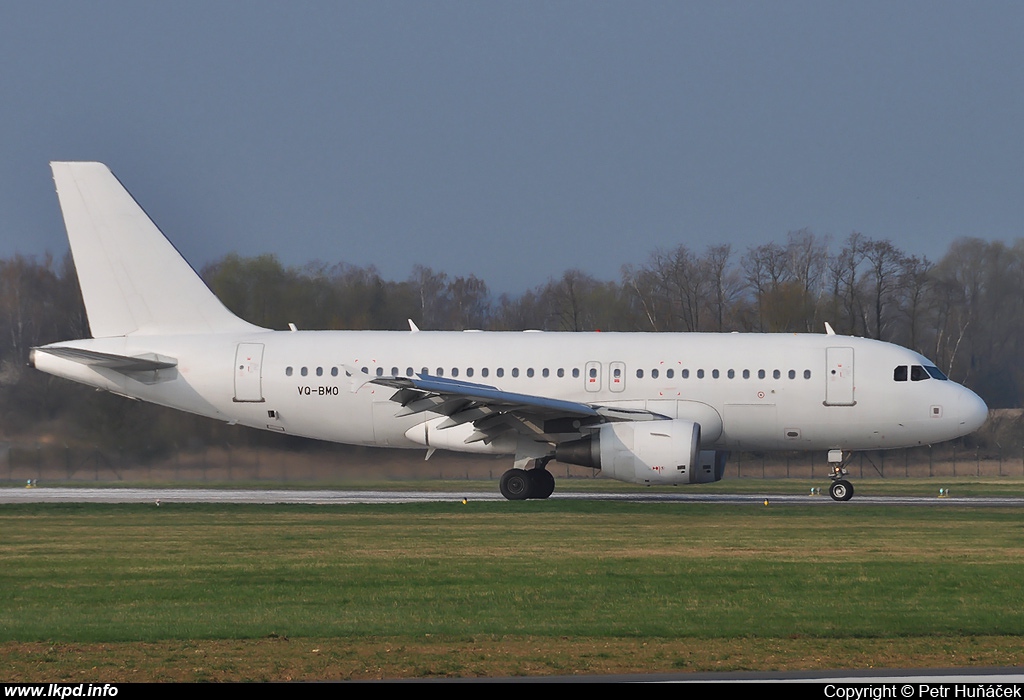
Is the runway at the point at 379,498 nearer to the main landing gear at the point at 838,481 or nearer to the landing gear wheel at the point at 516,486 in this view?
the main landing gear at the point at 838,481

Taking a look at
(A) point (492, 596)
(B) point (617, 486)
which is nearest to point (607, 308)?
(B) point (617, 486)

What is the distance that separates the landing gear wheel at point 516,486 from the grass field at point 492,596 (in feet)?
16.1

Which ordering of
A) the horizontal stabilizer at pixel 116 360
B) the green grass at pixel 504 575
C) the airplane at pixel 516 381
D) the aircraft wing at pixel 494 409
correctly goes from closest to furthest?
the green grass at pixel 504 575
the aircraft wing at pixel 494 409
the airplane at pixel 516 381
the horizontal stabilizer at pixel 116 360

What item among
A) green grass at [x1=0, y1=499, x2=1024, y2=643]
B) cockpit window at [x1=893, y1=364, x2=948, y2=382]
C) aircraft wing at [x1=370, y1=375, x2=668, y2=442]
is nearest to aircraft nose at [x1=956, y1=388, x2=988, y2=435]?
cockpit window at [x1=893, y1=364, x2=948, y2=382]

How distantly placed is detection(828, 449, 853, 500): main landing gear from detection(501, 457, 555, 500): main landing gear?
6084 mm

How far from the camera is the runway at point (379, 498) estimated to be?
1004 inches

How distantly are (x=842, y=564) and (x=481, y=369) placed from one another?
496 inches

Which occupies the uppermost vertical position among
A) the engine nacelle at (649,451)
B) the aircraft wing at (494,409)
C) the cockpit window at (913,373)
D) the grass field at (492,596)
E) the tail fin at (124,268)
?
the tail fin at (124,268)

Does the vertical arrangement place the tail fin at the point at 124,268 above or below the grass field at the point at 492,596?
above

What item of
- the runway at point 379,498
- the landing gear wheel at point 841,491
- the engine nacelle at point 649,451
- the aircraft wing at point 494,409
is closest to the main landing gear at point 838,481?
the landing gear wheel at point 841,491

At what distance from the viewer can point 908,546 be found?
56.3ft

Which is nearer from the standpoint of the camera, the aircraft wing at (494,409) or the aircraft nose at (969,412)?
the aircraft wing at (494,409)

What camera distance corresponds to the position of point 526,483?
1024 inches

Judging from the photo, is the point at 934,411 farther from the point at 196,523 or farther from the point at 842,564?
the point at 196,523
